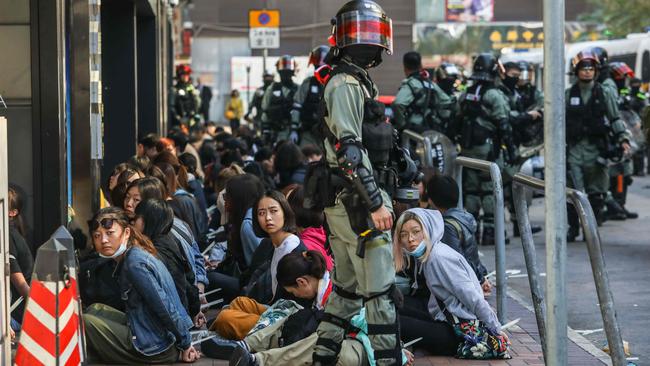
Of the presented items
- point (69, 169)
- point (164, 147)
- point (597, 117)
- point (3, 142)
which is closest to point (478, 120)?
point (597, 117)

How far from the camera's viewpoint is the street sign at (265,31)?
24922mm

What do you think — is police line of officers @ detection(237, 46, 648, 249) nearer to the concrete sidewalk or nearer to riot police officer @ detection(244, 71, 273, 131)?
the concrete sidewalk

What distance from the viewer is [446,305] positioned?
8.05 m

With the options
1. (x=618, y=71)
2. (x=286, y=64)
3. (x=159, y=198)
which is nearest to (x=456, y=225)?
(x=159, y=198)

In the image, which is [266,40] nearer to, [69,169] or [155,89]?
[155,89]

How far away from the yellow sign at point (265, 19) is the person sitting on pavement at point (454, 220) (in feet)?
51.2

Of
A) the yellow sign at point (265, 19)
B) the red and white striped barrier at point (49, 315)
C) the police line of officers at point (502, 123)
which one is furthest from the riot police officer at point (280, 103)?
the red and white striped barrier at point (49, 315)

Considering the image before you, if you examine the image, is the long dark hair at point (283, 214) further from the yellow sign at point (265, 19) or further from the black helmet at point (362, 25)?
the yellow sign at point (265, 19)

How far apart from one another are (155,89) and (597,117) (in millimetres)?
7062

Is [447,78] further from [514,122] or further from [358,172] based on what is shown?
[358,172]

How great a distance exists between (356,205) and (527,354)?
1.84 meters

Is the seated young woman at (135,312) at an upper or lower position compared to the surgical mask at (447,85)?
lower

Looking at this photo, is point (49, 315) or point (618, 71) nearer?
point (49, 315)

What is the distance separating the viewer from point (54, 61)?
30.3ft
